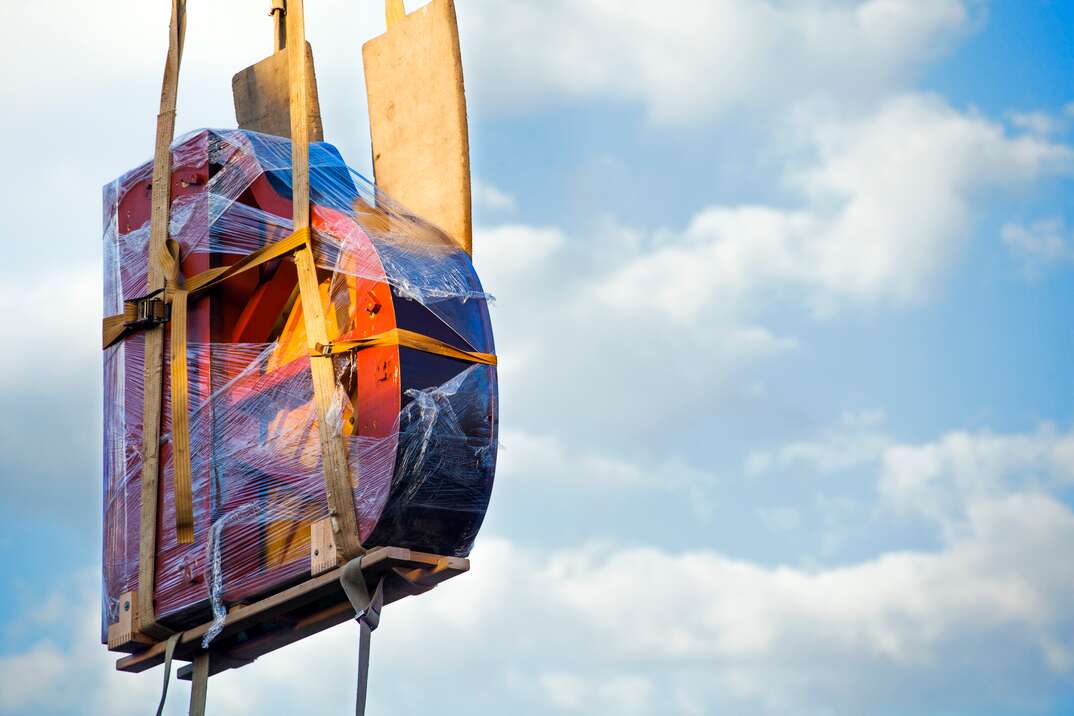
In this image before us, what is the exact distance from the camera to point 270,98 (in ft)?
51.3

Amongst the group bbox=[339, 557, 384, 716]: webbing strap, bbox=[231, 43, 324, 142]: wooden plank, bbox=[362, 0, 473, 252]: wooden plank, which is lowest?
bbox=[339, 557, 384, 716]: webbing strap

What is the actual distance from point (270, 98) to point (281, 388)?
3562 millimetres

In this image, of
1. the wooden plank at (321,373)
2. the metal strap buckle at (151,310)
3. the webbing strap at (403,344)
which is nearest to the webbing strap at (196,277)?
the metal strap buckle at (151,310)

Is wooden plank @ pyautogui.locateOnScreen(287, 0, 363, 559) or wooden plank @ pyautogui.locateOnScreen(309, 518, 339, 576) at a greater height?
wooden plank @ pyautogui.locateOnScreen(287, 0, 363, 559)

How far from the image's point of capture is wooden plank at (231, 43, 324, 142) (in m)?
15.4

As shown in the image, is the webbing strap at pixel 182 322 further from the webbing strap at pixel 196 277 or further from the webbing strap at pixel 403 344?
the webbing strap at pixel 403 344

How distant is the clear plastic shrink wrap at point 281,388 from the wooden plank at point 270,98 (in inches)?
62.0

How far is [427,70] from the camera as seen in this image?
1413cm

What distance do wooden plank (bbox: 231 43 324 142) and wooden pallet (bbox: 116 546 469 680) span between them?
407 cm

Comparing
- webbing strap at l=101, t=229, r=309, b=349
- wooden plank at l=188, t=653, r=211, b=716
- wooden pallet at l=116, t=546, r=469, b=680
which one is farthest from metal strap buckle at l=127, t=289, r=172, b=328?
wooden plank at l=188, t=653, r=211, b=716

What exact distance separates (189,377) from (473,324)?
6.62ft

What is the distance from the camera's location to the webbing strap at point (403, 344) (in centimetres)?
1224

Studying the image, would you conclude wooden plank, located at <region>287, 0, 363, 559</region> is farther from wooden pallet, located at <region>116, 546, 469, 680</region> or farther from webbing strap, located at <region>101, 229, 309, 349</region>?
wooden pallet, located at <region>116, 546, 469, 680</region>

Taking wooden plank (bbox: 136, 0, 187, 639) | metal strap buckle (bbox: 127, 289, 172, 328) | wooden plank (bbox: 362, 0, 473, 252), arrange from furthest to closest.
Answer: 1. wooden plank (bbox: 362, 0, 473, 252)
2. metal strap buckle (bbox: 127, 289, 172, 328)
3. wooden plank (bbox: 136, 0, 187, 639)
